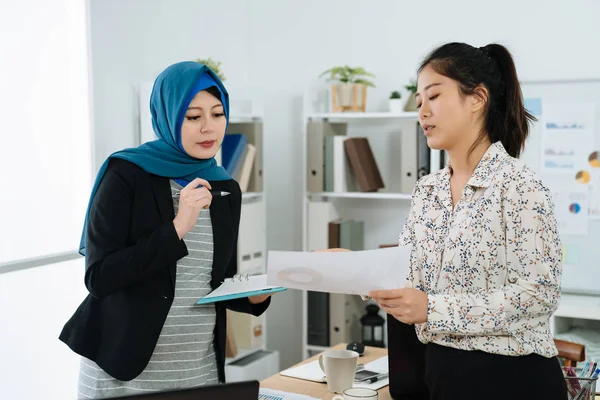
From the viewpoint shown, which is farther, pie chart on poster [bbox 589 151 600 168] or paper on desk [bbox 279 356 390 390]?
pie chart on poster [bbox 589 151 600 168]

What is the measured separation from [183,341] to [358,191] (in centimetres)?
244

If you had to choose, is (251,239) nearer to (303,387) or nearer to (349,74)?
(349,74)

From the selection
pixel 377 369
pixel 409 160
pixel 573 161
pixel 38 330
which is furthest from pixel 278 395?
pixel 573 161

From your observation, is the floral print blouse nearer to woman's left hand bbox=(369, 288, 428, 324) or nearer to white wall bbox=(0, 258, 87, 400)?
woman's left hand bbox=(369, 288, 428, 324)

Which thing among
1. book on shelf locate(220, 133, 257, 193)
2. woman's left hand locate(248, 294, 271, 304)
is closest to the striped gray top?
woman's left hand locate(248, 294, 271, 304)

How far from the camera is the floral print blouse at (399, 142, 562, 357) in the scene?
1473mm

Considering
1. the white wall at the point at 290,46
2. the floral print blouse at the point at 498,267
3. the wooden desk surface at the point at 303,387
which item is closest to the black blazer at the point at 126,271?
the wooden desk surface at the point at 303,387

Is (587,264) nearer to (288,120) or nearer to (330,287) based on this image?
(288,120)

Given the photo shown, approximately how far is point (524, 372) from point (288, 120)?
121 inches

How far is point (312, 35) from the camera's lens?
4258 millimetres

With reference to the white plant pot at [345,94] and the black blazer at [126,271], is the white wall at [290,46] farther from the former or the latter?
the black blazer at [126,271]

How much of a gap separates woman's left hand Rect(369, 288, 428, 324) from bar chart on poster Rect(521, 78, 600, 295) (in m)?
2.29

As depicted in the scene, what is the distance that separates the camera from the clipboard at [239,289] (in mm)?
1556

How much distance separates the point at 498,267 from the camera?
1518mm
